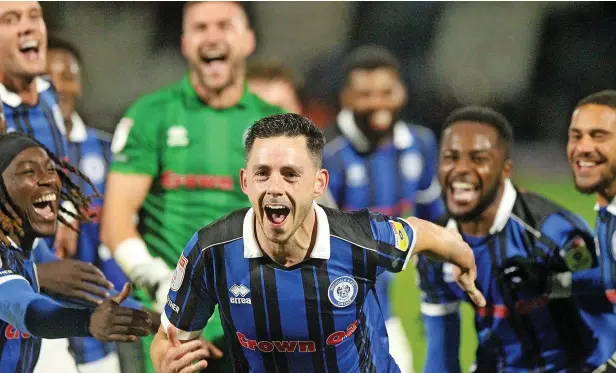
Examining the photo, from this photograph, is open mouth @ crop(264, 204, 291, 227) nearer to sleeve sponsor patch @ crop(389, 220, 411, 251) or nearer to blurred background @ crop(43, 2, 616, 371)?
sleeve sponsor patch @ crop(389, 220, 411, 251)

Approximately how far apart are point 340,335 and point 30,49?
173 cm

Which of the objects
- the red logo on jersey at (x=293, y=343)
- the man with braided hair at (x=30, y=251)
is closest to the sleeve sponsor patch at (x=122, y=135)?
the man with braided hair at (x=30, y=251)

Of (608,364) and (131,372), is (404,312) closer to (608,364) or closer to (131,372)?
(608,364)

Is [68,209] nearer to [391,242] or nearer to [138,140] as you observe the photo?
[138,140]

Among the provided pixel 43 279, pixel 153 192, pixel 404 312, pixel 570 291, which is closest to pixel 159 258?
pixel 153 192

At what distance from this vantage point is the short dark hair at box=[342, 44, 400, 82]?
2.78 m

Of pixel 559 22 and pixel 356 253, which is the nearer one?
pixel 356 253

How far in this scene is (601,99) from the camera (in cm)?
280

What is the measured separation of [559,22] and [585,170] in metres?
0.62

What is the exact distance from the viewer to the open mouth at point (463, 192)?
2785mm

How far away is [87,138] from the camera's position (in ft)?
9.29

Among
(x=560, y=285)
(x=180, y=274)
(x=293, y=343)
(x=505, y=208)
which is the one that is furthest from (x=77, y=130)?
(x=560, y=285)

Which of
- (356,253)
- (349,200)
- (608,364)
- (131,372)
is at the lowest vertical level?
(608,364)

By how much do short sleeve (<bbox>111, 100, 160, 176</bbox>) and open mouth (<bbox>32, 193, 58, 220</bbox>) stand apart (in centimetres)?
32
